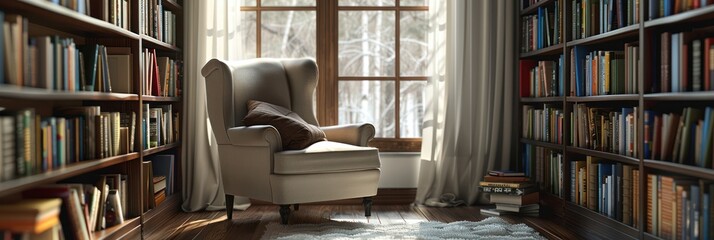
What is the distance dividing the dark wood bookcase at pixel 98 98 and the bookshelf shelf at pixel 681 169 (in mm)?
2337

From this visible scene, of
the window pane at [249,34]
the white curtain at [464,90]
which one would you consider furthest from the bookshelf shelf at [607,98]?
the window pane at [249,34]

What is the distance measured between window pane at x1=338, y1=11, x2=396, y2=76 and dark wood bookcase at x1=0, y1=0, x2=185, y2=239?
3.84 ft

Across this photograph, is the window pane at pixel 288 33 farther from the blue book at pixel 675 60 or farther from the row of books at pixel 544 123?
the blue book at pixel 675 60

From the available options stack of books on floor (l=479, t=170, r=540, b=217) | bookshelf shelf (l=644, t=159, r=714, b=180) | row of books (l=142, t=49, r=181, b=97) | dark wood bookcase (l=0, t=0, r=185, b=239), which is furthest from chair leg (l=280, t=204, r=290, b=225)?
bookshelf shelf (l=644, t=159, r=714, b=180)

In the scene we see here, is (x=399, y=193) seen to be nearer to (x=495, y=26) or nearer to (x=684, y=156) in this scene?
(x=495, y=26)

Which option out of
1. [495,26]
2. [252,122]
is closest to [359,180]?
[252,122]

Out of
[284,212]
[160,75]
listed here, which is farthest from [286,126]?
[160,75]

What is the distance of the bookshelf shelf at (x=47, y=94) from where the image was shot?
7.59 ft

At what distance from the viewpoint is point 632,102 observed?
382cm

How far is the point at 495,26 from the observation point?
16.7 feet

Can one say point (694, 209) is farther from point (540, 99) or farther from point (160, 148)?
point (160, 148)

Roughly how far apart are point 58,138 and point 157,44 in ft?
5.04

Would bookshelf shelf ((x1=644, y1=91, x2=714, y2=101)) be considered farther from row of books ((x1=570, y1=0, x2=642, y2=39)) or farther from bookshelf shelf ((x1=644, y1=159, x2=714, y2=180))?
row of books ((x1=570, y1=0, x2=642, y2=39))

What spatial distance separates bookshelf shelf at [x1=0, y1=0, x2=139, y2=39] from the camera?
8.50 ft
